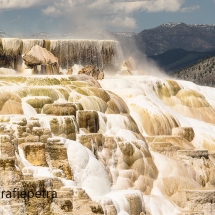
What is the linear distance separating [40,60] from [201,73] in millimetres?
121915

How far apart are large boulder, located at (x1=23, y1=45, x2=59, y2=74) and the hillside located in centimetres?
10809

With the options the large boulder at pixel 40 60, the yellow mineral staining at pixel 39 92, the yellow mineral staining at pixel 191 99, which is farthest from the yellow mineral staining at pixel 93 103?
the yellow mineral staining at pixel 191 99

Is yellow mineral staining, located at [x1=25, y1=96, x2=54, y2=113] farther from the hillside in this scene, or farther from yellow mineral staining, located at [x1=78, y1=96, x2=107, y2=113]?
the hillside

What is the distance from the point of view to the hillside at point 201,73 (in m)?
175

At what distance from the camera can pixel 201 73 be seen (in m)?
183

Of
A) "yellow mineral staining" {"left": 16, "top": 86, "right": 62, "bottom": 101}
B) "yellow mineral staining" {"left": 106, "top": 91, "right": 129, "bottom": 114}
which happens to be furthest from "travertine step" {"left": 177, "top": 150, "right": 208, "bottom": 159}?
"yellow mineral staining" {"left": 16, "top": 86, "right": 62, "bottom": 101}

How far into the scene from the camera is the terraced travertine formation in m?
36.2

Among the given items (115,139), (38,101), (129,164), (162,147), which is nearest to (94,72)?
(162,147)

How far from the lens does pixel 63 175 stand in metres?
39.3

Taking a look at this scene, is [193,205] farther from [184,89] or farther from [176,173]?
[184,89]

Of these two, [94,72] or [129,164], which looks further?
[94,72]

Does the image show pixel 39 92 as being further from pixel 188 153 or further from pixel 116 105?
pixel 188 153

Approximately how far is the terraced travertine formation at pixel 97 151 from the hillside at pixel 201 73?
378ft

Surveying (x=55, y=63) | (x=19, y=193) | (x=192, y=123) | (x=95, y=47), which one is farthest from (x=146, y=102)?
(x=19, y=193)
